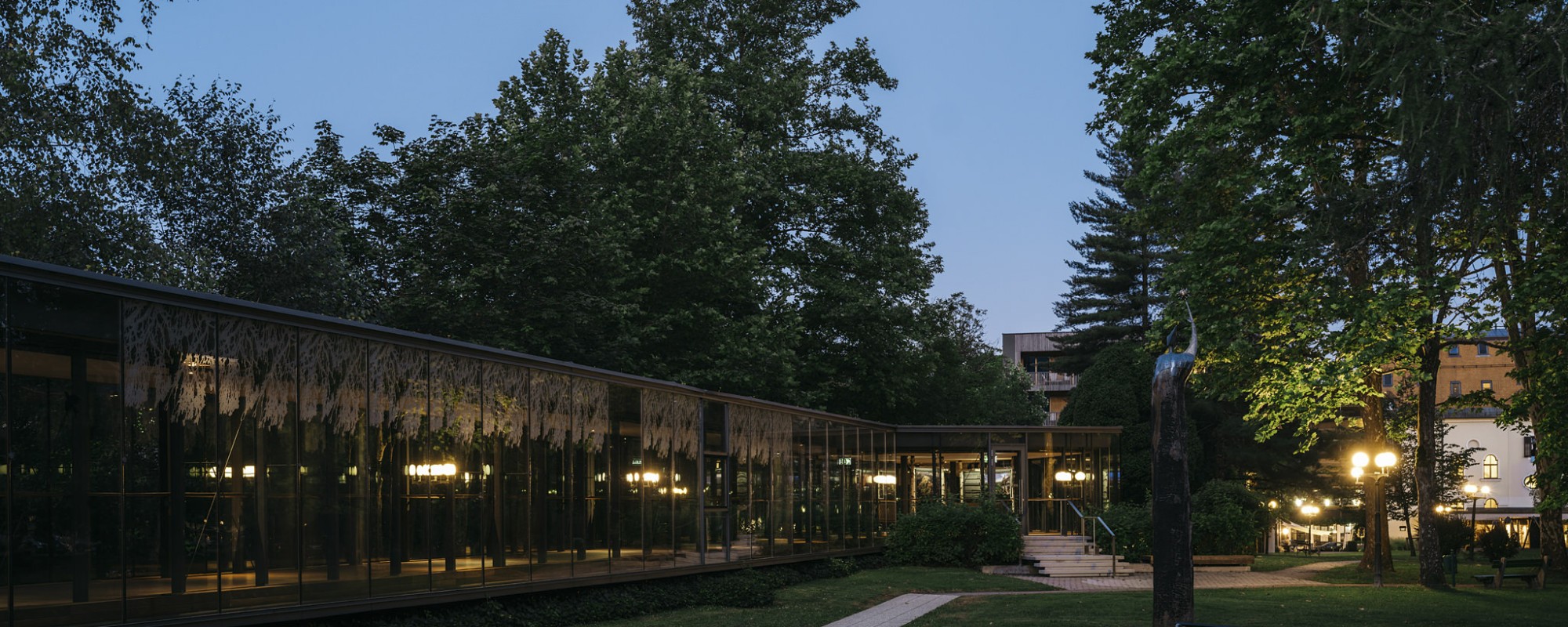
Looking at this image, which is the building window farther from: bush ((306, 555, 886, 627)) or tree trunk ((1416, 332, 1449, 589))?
bush ((306, 555, 886, 627))

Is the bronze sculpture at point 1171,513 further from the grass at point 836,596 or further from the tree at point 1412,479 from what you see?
the tree at point 1412,479

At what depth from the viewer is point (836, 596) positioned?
25.0 metres

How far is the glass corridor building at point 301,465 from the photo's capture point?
37.0ft

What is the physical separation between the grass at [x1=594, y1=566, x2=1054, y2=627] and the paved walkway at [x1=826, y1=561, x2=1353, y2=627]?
0.47 meters

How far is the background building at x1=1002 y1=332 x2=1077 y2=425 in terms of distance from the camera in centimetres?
10681

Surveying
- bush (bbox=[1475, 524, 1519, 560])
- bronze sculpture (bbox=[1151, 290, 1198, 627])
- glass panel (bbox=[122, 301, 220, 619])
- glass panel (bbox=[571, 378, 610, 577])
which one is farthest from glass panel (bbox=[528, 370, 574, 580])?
bush (bbox=[1475, 524, 1519, 560])

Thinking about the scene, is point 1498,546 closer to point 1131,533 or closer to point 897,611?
point 1131,533

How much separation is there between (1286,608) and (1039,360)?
9426 cm

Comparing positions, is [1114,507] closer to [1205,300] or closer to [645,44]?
[1205,300]

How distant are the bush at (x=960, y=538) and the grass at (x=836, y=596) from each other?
35.5 inches

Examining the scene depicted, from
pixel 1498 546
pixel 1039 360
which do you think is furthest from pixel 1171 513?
pixel 1039 360

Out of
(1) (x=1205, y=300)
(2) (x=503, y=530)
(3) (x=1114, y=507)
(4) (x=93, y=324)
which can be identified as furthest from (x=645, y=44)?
(4) (x=93, y=324)

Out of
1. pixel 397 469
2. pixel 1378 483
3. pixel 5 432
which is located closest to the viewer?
pixel 5 432

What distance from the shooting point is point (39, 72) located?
2472 cm
